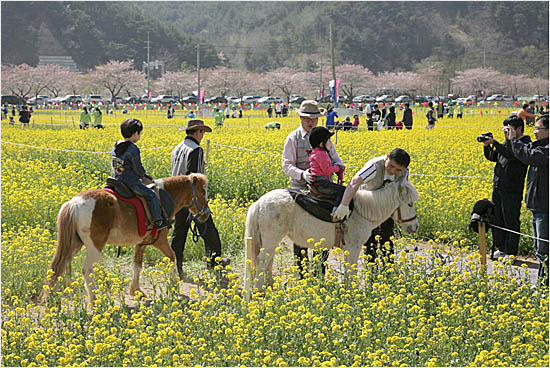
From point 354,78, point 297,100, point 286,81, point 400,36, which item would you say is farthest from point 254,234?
point 400,36

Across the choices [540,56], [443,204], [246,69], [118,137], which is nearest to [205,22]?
[246,69]

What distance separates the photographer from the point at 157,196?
6.63m

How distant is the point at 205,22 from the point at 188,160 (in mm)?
152191

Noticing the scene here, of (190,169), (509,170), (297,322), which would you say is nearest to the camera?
(297,322)

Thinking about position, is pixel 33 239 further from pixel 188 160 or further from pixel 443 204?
pixel 443 204

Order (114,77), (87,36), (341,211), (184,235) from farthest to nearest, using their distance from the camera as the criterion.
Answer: (87,36)
(114,77)
(184,235)
(341,211)

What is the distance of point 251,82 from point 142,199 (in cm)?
9281

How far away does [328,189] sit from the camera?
601 cm

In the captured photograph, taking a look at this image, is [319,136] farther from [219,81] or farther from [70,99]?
[219,81]

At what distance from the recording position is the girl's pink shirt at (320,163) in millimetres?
6156

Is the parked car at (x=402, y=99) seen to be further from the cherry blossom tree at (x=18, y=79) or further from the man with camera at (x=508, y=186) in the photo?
the man with camera at (x=508, y=186)

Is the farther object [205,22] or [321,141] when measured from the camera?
[205,22]

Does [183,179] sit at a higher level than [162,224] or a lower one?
higher

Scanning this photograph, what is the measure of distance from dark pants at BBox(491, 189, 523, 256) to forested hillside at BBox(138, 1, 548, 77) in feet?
327
